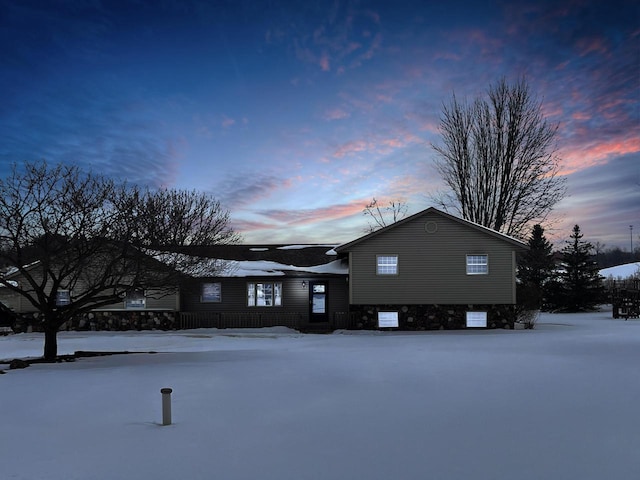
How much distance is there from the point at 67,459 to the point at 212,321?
21.3 meters

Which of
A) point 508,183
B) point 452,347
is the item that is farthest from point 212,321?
point 508,183

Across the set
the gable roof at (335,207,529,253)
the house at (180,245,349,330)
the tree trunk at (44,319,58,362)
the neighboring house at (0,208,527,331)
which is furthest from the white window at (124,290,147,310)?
the tree trunk at (44,319,58,362)

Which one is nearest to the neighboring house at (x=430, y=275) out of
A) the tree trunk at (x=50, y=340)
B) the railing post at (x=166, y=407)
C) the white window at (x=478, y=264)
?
the white window at (x=478, y=264)

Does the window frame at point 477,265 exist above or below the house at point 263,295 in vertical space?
above

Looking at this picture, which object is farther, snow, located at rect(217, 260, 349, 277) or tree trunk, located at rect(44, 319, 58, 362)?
snow, located at rect(217, 260, 349, 277)

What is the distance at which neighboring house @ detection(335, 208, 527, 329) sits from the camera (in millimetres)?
25422

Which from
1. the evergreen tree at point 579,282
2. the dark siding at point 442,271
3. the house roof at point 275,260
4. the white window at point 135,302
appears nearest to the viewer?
the dark siding at point 442,271

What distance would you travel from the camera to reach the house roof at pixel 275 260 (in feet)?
90.4

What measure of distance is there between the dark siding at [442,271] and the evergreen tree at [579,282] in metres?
17.5

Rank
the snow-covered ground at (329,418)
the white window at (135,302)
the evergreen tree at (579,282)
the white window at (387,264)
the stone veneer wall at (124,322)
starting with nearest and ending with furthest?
1. the snow-covered ground at (329,418)
2. the white window at (387,264)
3. the stone veneer wall at (124,322)
4. the white window at (135,302)
5. the evergreen tree at (579,282)

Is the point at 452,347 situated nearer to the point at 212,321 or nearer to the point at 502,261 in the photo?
the point at 502,261

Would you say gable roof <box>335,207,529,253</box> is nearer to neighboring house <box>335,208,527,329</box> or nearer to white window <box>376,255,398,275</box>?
neighboring house <box>335,208,527,329</box>

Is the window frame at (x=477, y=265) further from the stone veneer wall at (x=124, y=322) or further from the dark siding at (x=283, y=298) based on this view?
the stone veneer wall at (x=124, y=322)

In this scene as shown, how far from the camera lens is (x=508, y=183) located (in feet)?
121
